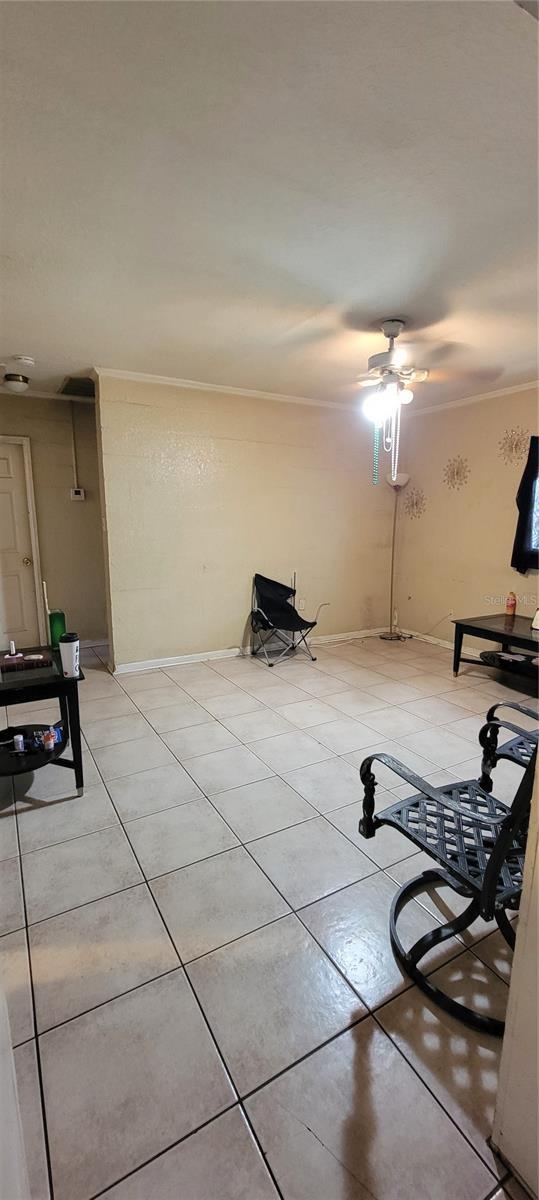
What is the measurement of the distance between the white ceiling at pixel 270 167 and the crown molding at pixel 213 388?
88 centimetres

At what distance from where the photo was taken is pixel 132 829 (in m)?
2.03

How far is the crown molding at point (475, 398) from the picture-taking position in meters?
3.99

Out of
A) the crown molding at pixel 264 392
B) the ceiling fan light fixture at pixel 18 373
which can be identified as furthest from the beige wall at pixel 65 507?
the crown molding at pixel 264 392

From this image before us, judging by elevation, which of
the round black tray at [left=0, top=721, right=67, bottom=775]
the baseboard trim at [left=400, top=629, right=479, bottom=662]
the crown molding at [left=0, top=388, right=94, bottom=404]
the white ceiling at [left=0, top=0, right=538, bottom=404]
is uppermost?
the crown molding at [left=0, top=388, right=94, bottom=404]

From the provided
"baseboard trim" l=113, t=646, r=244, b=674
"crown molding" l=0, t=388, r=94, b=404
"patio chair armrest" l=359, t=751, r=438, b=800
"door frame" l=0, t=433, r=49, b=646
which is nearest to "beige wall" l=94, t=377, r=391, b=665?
"baseboard trim" l=113, t=646, r=244, b=674

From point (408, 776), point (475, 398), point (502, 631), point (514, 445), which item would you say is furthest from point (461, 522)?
point (408, 776)

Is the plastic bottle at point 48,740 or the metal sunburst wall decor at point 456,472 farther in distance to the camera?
the metal sunburst wall decor at point 456,472

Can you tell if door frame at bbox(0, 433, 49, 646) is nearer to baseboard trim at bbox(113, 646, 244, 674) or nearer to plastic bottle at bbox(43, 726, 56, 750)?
baseboard trim at bbox(113, 646, 244, 674)

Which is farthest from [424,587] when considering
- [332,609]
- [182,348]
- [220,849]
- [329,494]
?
[220,849]

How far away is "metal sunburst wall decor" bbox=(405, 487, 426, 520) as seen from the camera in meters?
5.08

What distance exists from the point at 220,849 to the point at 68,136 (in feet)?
8.19

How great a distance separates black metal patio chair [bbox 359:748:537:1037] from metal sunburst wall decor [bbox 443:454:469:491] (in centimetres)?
364

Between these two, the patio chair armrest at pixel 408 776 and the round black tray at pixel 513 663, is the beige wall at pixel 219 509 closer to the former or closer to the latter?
the round black tray at pixel 513 663

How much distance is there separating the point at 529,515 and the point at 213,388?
297 centimetres
